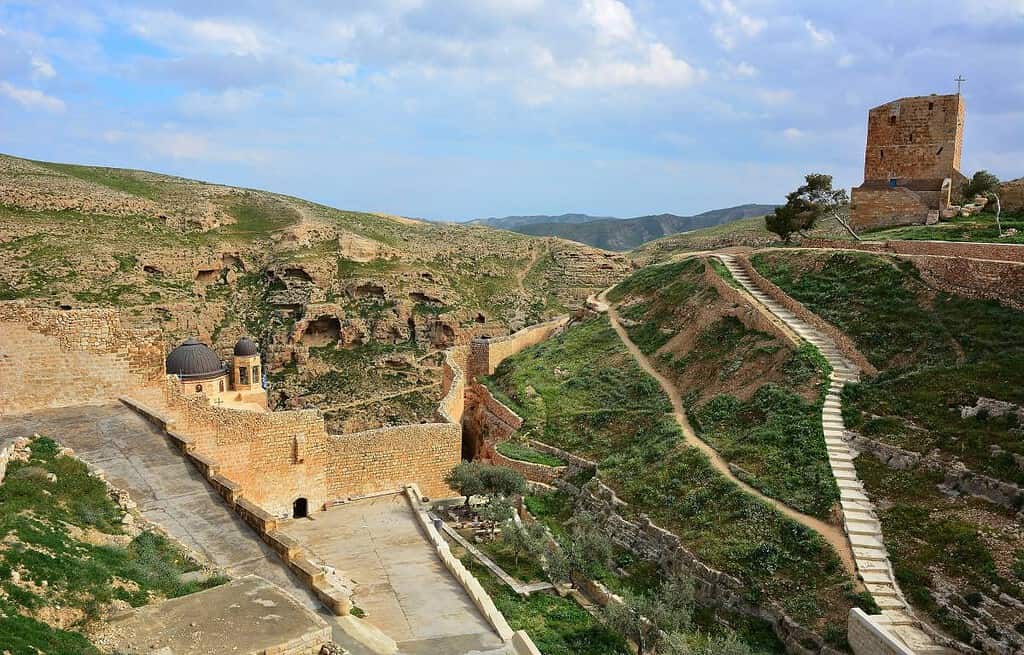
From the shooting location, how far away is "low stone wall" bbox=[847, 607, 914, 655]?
8922 mm

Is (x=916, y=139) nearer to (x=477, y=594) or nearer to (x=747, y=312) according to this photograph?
(x=747, y=312)

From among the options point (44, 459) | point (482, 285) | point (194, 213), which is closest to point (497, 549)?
point (44, 459)

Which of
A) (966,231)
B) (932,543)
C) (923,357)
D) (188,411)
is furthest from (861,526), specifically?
(966,231)

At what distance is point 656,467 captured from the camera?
15.9m

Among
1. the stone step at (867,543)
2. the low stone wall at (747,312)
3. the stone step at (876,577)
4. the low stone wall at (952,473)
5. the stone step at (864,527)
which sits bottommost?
the stone step at (876,577)

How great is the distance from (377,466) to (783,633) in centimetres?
1025

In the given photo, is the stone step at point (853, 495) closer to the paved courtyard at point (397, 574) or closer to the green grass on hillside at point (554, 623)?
the green grass on hillside at point (554, 623)

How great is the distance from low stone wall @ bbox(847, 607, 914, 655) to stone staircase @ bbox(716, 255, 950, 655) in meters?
0.17

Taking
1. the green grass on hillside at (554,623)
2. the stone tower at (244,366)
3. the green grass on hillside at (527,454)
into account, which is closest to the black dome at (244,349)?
the stone tower at (244,366)

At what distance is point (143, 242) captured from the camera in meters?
46.4

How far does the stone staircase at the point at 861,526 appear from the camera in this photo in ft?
31.2

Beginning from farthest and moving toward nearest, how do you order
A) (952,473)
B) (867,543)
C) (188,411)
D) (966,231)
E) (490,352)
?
(490,352), (966,231), (188,411), (952,473), (867,543)

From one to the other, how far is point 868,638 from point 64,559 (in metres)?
10.1

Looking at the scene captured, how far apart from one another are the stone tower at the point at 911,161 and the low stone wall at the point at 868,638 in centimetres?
1976
